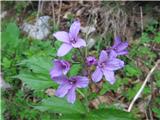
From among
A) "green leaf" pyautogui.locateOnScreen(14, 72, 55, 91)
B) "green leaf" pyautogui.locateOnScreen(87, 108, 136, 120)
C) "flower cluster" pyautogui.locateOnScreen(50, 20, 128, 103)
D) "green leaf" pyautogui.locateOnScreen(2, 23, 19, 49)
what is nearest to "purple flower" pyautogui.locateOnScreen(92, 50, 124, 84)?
"flower cluster" pyautogui.locateOnScreen(50, 20, 128, 103)

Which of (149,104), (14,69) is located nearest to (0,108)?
(14,69)

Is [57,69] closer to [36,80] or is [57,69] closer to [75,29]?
[75,29]

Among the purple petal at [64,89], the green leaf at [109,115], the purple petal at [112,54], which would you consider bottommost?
the green leaf at [109,115]

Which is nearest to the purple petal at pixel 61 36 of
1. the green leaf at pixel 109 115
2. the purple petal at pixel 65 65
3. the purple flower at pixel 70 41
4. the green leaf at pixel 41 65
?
the purple flower at pixel 70 41

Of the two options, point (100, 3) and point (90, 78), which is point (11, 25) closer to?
point (100, 3)

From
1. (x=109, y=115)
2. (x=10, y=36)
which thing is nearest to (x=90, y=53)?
(x=10, y=36)

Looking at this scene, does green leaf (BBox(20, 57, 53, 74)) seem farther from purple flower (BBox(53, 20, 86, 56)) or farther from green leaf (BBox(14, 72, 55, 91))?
purple flower (BBox(53, 20, 86, 56))

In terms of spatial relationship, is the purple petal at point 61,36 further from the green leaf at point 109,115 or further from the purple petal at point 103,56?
the green leaf at point 109,115
